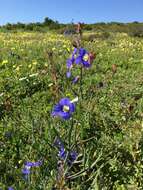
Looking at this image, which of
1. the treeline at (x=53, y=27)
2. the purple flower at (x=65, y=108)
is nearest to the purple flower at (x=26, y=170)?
the purple flower at (x=65, y=108)

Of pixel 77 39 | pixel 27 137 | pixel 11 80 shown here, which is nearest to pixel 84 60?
pixel 77 39

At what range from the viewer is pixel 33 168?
409 cm

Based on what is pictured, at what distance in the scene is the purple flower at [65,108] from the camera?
4.00 metres

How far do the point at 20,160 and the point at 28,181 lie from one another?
31.8 inches

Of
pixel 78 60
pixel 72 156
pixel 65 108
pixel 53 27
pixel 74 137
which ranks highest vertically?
pixel 78 60

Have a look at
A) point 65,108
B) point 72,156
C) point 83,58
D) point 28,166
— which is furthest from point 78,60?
point 28,166

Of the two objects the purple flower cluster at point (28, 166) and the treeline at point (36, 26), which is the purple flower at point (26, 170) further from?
the treeline at point (36, 26)

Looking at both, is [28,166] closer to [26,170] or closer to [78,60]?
[26,170]

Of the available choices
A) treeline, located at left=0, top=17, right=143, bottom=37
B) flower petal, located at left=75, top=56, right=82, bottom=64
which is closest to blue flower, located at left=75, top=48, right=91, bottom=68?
flower petal, located at left=75, top=56, right=82, bottom=64

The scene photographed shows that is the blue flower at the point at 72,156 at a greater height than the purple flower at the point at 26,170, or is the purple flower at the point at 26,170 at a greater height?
the blue flower at the point at 72,156

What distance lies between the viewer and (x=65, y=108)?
4031 mm

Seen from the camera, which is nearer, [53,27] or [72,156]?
[72,156]

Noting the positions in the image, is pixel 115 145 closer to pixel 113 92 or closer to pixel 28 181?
pixel 28 181

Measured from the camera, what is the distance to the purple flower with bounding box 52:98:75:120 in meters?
4.00
